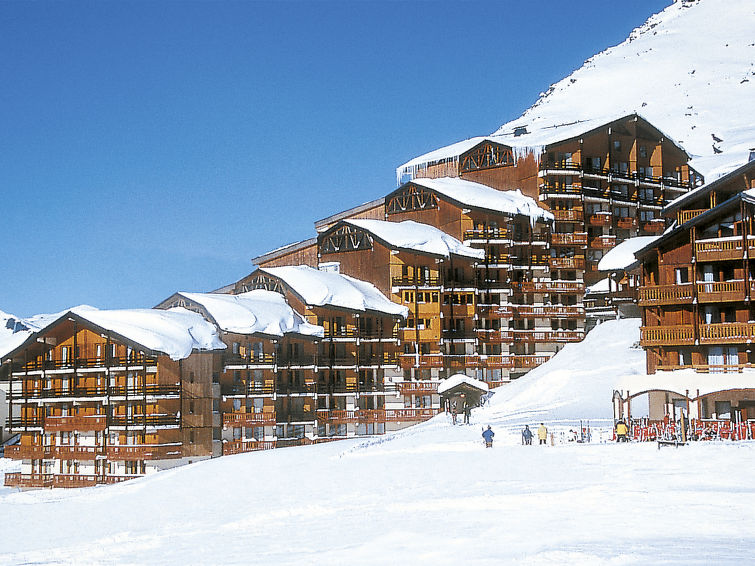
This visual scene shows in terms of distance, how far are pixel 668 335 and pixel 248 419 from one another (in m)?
29.6

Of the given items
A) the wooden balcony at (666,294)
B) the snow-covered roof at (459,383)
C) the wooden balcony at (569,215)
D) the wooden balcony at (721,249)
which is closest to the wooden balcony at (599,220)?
the wooden balcony at (569,215)

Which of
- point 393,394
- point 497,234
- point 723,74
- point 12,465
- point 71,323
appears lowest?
point 12,465

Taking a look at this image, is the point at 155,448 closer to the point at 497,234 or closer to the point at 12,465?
the point at 12,465

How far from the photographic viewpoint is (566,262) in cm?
8606

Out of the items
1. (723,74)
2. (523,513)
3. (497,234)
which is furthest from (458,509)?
(723,74)

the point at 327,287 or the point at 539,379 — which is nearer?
the point at 539,379

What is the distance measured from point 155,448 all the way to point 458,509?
38197 mm

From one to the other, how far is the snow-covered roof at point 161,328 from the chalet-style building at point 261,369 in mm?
1808

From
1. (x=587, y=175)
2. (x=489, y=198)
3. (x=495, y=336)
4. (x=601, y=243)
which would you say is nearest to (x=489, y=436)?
(x=495, y=336)

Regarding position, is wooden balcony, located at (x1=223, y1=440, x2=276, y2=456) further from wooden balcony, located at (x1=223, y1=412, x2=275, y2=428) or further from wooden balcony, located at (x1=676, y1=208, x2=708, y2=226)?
wooden balcony, located at (x1=676, y1=208, x2=708, y2=226)

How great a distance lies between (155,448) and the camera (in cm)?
6225

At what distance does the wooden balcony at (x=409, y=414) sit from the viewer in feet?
253

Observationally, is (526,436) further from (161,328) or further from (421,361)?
(421,361)

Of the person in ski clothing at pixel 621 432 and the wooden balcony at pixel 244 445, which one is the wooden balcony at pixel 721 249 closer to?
the person in ski clothing at pixel 621 432
